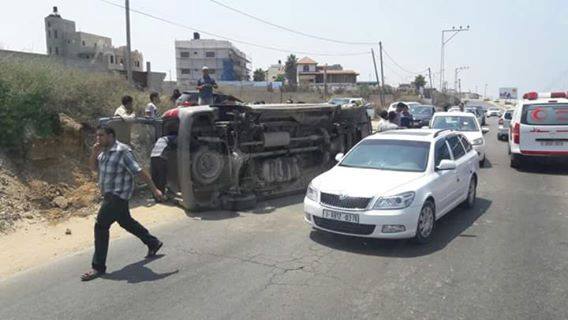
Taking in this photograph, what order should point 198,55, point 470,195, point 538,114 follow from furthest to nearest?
point 198,55, point 538,114, point 470,195

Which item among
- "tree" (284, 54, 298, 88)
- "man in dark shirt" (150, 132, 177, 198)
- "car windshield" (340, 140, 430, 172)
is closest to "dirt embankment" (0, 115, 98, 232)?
"man in dark shirt" (150, 132, 177, 198)

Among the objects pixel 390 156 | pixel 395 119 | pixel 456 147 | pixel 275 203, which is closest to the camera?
pixel 390 156

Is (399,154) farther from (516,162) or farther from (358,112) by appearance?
(516,162)

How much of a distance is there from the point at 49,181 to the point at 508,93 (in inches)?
Result: 4246

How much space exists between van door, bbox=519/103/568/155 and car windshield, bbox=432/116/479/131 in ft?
6.65

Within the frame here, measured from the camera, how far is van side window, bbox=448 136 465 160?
864cm

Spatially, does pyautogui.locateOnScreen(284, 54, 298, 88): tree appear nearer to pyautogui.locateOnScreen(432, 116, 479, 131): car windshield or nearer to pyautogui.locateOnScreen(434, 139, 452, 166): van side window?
pyautogui.locateOnScreen(432, 116, 479, 131): car windshield

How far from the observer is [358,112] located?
14.3 m

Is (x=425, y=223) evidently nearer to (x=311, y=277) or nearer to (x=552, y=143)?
(x=311, y=277)

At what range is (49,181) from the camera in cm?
979

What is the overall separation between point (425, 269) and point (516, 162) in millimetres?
9809

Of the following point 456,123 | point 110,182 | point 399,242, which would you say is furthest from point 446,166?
point 456,123

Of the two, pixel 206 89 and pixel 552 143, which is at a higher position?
pixel 206 89

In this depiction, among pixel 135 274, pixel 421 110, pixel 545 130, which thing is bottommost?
pixel 135 274
